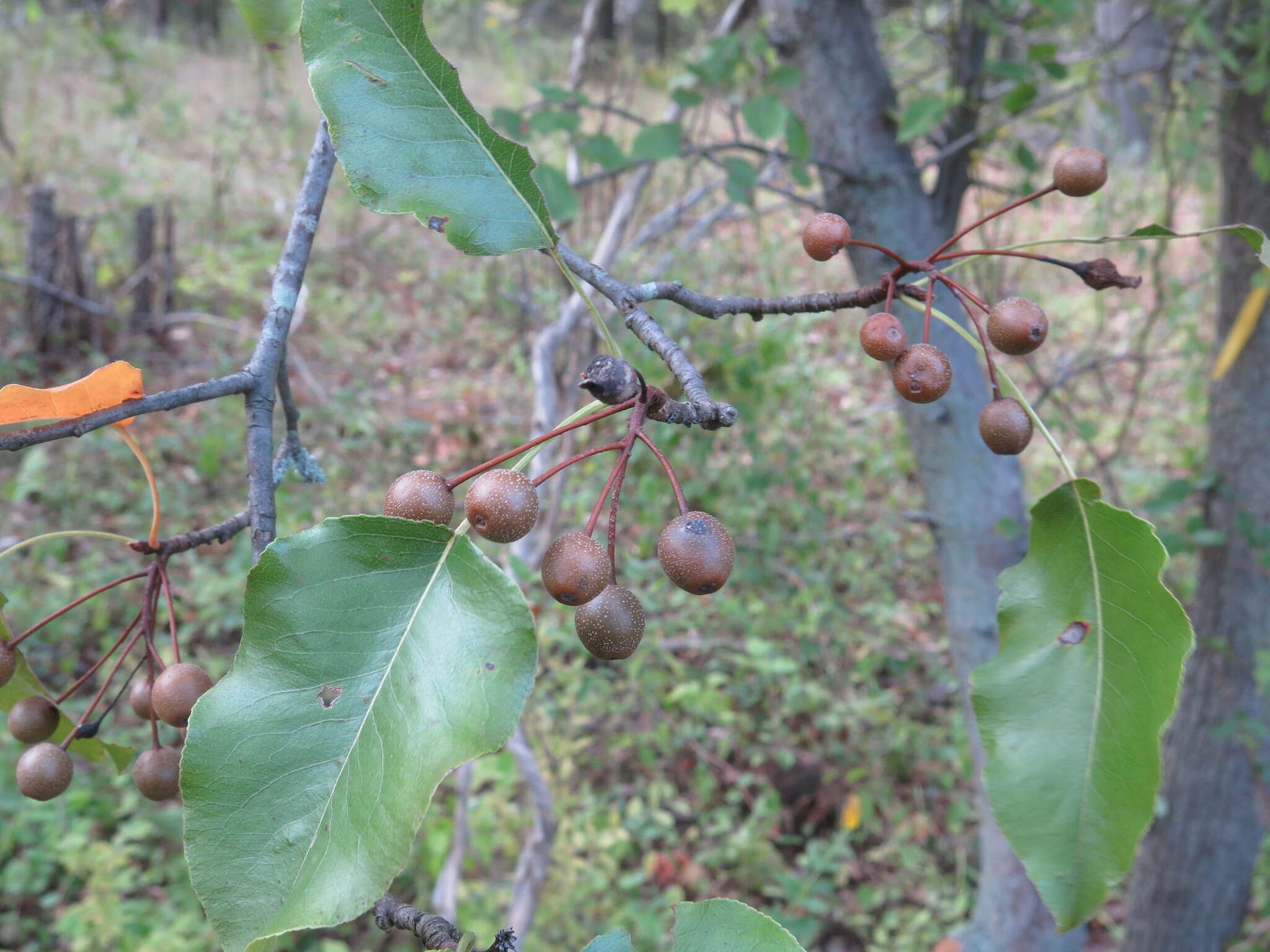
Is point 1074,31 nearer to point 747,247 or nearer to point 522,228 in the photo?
point 522,228

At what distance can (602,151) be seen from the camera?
201 centimetres

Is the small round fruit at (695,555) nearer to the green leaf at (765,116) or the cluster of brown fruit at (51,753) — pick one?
the cluster of brown fruit at (51,753)

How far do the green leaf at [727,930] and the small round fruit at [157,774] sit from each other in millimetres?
512

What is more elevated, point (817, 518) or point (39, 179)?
point (817, 518)

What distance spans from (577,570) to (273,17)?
711 mm

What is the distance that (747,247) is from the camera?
19.9ft

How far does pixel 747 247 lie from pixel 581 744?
4074mm

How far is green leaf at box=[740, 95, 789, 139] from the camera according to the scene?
6.23 feet

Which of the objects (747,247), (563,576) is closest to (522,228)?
(563,576)

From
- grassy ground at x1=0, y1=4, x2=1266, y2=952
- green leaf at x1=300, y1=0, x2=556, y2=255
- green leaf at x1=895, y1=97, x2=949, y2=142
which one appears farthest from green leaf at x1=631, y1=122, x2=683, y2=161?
green leaf at x1=300, y1=0, x2=556, y2=255

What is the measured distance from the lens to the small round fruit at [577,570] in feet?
2.01

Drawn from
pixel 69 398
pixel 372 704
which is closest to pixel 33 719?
pixel 69 398

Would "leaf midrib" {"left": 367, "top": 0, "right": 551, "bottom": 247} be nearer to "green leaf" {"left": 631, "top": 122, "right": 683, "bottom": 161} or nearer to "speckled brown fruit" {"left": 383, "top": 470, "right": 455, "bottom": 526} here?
"speckled brown fruit" {"left": 383, "top": 470, "right": 455, "bottom": 526}

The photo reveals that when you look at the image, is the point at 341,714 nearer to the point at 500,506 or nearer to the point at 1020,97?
the point at 500,506
